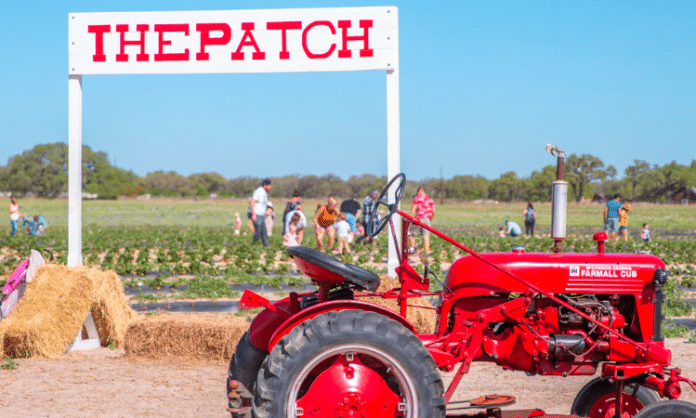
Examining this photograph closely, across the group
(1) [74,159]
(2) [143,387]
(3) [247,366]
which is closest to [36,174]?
(1) [74,159]

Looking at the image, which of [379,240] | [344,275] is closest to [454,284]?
[344,275]

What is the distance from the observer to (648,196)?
83.3 meters

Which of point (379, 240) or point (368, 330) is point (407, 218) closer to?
point (368, 330)

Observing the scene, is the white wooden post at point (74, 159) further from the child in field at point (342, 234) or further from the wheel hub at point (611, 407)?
the child in field at point (342, 234)

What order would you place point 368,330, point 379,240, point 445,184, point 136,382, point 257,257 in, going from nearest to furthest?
point 368,330
point 136,382
point 257,257
point 379,240
point 445,184

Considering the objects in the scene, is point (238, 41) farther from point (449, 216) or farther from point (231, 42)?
point (449, 216)

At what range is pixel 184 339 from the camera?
264 inches

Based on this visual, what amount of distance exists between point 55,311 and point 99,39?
2948 millimetres

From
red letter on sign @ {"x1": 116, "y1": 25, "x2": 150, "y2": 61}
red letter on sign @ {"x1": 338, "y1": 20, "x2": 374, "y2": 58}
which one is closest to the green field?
red letter on sign @ {"x1": 338, "y1": 20, "x2": 374, "y2": 58}

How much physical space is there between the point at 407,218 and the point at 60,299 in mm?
4529

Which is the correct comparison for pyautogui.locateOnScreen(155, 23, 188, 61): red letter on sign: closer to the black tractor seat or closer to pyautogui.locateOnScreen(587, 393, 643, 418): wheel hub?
the black tractor seat

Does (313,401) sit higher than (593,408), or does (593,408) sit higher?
(313,401)

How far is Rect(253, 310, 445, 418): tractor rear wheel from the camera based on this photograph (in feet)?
11.0

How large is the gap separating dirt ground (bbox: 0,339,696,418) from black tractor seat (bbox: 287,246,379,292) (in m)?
1.82
